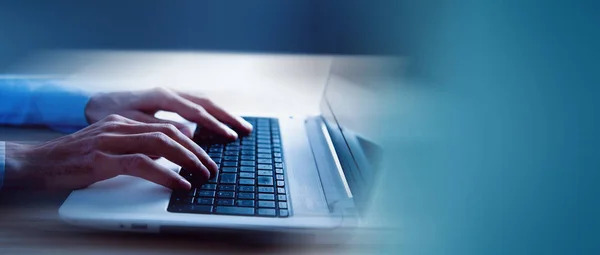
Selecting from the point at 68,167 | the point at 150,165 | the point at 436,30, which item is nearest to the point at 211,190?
the point at 150,165

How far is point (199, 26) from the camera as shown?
0.61 metres

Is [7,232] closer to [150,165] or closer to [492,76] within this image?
[150,165]

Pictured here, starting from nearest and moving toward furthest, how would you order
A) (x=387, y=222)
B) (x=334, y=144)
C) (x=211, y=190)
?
(x=387, y=222)
(x=211, y=190)
(x=334, y=144)

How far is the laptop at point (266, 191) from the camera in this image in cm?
46

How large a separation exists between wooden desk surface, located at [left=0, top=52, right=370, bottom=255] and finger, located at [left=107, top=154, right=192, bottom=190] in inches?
2.5

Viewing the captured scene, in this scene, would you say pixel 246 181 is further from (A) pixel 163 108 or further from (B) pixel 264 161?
(A) pixel 163 108

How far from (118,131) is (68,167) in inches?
3.4

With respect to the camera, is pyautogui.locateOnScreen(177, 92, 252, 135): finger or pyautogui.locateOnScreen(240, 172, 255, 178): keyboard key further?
pyautogui.locateOnScreen(177, 92, 252, 135): finger

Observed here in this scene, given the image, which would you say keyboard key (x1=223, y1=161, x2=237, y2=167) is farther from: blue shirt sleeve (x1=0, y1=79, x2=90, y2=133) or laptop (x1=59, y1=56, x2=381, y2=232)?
blue shirt sleeve (x1=0, y1=79, x2=90, y2=133)

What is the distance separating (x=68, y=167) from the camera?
0.55 m

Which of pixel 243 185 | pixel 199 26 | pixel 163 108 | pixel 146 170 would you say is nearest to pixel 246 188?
pixel 243 185

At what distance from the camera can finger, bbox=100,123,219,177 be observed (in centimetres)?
58

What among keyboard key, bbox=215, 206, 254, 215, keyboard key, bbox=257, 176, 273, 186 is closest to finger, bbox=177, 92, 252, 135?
keyboard key, bbox=257, 176, 273, 186

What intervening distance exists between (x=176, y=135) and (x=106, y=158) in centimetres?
9
